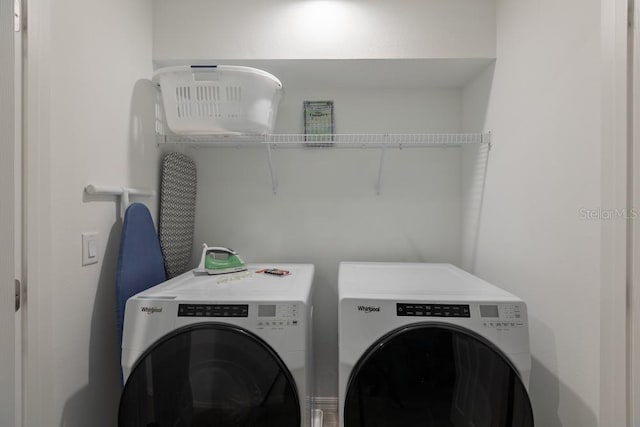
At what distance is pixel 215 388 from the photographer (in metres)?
1.08

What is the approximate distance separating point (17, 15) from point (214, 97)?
669mm

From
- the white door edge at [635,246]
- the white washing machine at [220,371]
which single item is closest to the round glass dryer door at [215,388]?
the white washing machine at [220,371]

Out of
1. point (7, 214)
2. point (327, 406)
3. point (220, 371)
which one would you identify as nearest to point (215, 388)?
point (220, 371)

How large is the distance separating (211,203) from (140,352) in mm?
1082

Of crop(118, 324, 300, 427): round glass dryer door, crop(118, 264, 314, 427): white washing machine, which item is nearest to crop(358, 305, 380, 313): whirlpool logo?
crop(118, 264, 314, 427): white washing machine

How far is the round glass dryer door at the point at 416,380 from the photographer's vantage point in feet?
3.47

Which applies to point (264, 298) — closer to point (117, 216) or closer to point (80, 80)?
point (117, 216)

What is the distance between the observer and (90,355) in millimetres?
1246

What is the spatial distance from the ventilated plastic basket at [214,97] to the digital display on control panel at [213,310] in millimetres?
840

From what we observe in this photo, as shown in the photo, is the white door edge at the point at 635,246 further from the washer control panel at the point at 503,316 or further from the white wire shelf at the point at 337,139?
the white wire shelf at the point at 337,139

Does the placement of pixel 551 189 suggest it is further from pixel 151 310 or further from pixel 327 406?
pixel 327 406

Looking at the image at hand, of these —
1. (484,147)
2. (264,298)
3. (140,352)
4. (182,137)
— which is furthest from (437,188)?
(140,352)

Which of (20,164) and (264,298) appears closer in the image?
(20,164)

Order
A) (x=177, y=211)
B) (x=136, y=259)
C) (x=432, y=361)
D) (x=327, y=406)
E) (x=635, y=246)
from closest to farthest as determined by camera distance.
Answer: (x=635, y=246) → (x=432, y=361) → (x=136, y=259) → (x=177, y=211) → (x=327, y=406)
